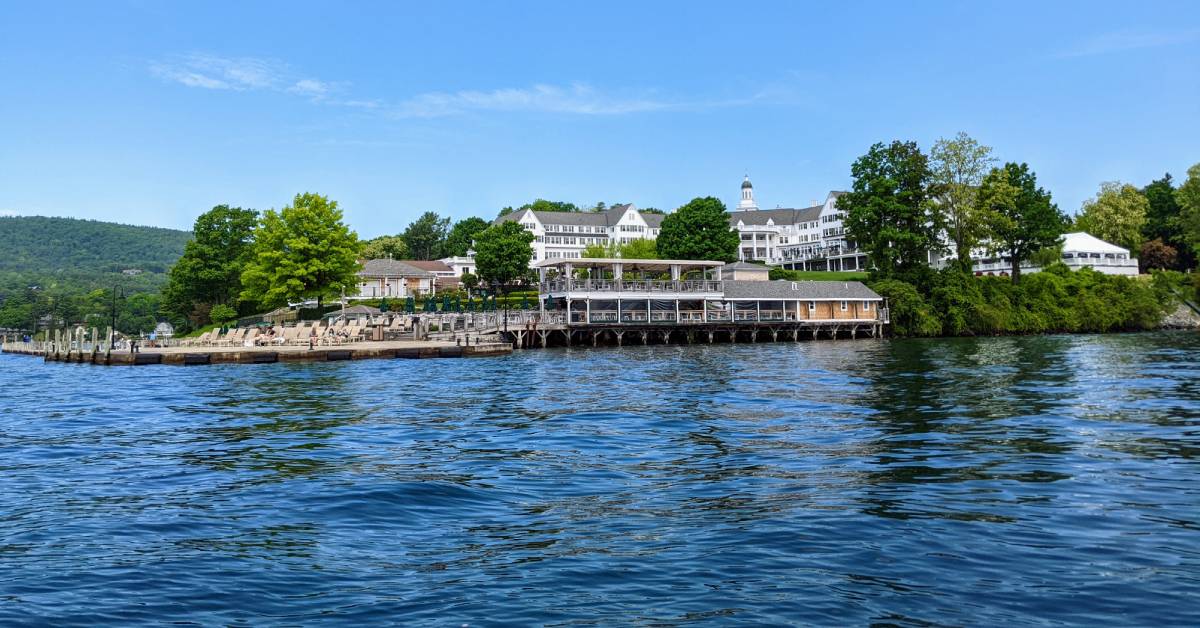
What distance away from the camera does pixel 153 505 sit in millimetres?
11562

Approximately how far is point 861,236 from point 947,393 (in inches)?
2279

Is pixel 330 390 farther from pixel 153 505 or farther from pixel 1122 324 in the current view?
pixel 1122 324

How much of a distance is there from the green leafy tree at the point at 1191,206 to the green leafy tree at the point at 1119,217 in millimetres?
6559

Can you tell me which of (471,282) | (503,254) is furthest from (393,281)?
(503,254)

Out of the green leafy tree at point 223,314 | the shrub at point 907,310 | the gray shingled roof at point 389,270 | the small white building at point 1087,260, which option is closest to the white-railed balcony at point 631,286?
the shrub at point 907,310

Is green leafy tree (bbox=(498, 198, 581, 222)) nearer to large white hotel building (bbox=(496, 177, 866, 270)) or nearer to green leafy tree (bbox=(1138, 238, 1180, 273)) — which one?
large white hotel building (bbox=(496, 177, 866, 270))

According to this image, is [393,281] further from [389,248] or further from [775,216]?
[775,216]

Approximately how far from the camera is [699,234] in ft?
332

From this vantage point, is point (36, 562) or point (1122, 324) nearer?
point (36, 562)

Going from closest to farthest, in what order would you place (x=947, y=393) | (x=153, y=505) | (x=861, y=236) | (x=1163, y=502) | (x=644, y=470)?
(x=1163, y=502) < (x=153, y=505) < (x=644, y=470) < (x=947, y=393) < (x=861, y=236)

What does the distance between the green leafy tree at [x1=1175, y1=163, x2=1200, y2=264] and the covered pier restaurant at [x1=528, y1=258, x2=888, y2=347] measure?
44000 millimetres

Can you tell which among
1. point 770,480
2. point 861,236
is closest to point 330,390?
point 770,480

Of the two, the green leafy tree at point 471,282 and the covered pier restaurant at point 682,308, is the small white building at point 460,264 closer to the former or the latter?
the green leafy tree at point 471,282

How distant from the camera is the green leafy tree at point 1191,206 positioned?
9256 cm
